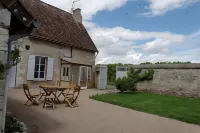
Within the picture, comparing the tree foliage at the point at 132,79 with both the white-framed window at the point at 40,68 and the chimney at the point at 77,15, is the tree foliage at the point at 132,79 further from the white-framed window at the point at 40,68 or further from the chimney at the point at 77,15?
the chimney at the point at 77,15

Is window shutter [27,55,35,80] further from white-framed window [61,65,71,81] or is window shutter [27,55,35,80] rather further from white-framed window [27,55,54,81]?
white-framed window [61,65,71,81]

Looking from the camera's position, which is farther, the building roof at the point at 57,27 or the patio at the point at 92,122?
the building roof at the point at 57,27

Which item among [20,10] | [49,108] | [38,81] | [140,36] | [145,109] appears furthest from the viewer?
[140,36]

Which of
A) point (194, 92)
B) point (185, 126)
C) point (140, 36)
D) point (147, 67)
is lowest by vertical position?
point (185, 126)

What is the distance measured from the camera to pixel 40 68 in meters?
12.9

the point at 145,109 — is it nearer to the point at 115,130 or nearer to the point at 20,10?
the point at 115,130

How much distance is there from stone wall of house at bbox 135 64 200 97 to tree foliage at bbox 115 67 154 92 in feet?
1.21

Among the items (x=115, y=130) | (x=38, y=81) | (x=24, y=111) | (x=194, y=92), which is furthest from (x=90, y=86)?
(x=115, y=130)

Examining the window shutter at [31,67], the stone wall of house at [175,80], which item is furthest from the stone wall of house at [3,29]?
the stone wall of house at [175,80]

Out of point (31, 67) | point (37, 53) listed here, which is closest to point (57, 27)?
point (37, 53)

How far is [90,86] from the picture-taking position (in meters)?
16.0

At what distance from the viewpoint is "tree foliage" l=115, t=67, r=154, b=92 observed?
1198 centimetres

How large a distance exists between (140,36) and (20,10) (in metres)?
13.6

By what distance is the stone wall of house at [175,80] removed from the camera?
10.8 m
